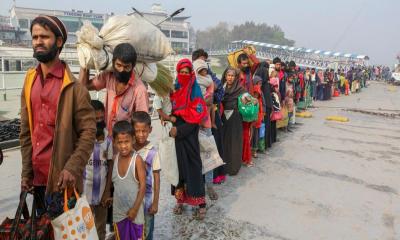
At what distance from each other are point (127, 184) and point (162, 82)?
1079 millimetres

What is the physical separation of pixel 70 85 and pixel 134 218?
110cm

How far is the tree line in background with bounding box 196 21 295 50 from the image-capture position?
3593 inches

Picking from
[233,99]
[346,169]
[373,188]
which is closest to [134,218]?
[233,99]

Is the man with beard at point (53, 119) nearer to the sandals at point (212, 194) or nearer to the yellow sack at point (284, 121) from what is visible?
the sandals at point (212, 194)

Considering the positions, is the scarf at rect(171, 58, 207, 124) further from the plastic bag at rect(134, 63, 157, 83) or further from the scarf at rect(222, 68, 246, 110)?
the scarf at rect(222, 68, 246, 110)

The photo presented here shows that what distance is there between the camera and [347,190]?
4.73m

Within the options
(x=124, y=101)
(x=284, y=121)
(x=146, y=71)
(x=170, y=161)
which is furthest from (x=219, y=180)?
(x=284, y=121)

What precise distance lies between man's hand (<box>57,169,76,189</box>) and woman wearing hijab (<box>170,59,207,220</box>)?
166 cm

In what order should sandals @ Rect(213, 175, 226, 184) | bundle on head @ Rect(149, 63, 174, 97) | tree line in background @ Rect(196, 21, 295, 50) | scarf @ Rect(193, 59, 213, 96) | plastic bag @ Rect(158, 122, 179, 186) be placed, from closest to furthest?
1. bundle on head @ Rect(149, 63, 174, 97)
2. plastic bag @ Rect(158, 122, 179, 186)
3. scarf @ Rect(193, 59, 213, 96)
4. sandals @ Rect(213, 175, 226, 184)
5. tree line in background @ Rect(196, 21, 295, 50)

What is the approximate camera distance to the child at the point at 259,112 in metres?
5.78

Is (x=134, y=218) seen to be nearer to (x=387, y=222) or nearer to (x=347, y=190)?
(x=387, y=222)

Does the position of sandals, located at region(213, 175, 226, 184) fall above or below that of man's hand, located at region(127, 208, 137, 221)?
below

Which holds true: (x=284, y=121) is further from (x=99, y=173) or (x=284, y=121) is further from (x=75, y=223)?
(x=75, y=223)

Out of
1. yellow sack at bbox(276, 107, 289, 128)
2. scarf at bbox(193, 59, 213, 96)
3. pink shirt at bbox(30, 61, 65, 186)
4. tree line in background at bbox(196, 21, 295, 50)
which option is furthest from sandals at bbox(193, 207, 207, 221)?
tree line in background at bbox(196, 21, 295, 50)
